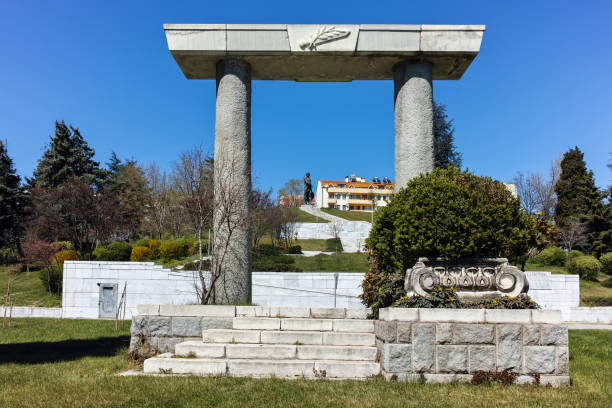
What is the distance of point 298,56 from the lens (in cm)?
984

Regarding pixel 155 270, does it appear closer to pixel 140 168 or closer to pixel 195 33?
pixel 195 33

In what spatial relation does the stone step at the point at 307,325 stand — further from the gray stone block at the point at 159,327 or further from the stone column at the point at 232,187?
the stone column at the point at 232,187

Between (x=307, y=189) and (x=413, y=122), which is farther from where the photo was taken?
(x=307, y=189)

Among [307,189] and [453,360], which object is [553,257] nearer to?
[453,360]

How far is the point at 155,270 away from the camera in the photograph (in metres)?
16.9

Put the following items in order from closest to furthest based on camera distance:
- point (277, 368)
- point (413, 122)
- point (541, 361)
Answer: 1. point (541, 361)
2. point (277, 368)
3. point (413, 122)

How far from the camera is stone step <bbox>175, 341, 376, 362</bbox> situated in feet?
20.8

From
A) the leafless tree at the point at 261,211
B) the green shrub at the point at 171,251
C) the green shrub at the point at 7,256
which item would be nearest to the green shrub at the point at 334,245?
the leafless tree at the point at 261,211

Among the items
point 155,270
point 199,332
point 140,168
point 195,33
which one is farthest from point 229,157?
point 140,168

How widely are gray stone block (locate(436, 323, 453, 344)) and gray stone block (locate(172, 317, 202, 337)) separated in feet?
12.4

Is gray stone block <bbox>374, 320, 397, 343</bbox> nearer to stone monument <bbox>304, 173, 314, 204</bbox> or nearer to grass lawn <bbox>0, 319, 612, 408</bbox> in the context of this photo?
grass lawn <bbox>0, 319, 612, 408</bbox>

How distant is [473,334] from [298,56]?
6659 millimetres

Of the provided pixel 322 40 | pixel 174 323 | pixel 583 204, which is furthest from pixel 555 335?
pixel 583 204

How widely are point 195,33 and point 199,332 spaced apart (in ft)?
19.6
